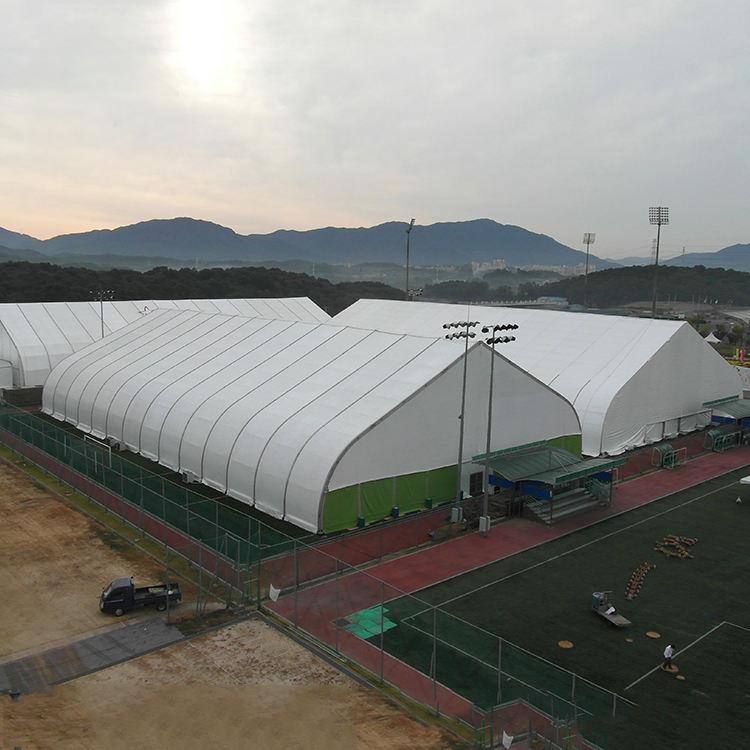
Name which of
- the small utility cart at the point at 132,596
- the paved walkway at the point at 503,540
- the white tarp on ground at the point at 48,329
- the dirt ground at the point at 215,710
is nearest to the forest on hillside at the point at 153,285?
the white tarp on ground at the point at 48,329

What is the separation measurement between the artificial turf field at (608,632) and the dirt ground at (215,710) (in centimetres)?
279

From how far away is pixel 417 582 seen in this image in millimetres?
30203

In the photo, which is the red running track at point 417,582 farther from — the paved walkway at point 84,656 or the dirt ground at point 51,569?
the dirt ground at point 51,569

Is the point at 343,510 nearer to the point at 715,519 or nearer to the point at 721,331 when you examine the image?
the point at 715,519

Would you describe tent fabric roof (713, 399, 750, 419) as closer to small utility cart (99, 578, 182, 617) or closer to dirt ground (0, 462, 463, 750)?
dirt ground (0, 462, 463, 750)

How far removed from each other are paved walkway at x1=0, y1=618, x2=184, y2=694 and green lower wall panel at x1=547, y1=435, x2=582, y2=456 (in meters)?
27.0

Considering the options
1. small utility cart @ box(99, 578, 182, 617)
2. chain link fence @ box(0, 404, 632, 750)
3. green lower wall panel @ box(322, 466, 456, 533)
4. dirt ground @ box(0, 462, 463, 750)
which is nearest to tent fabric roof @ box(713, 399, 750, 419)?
green lower wall panel @ box(322, 466, 456, 533)

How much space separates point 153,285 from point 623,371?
133296 mm

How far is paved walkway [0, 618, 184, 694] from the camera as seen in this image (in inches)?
872

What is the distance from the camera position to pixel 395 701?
21.8m

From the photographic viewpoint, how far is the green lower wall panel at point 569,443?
4447cm

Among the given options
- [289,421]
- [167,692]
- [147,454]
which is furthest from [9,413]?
[167,692]

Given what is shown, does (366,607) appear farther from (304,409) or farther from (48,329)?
(48,329)

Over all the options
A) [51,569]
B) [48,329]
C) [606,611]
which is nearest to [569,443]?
[606,611]
